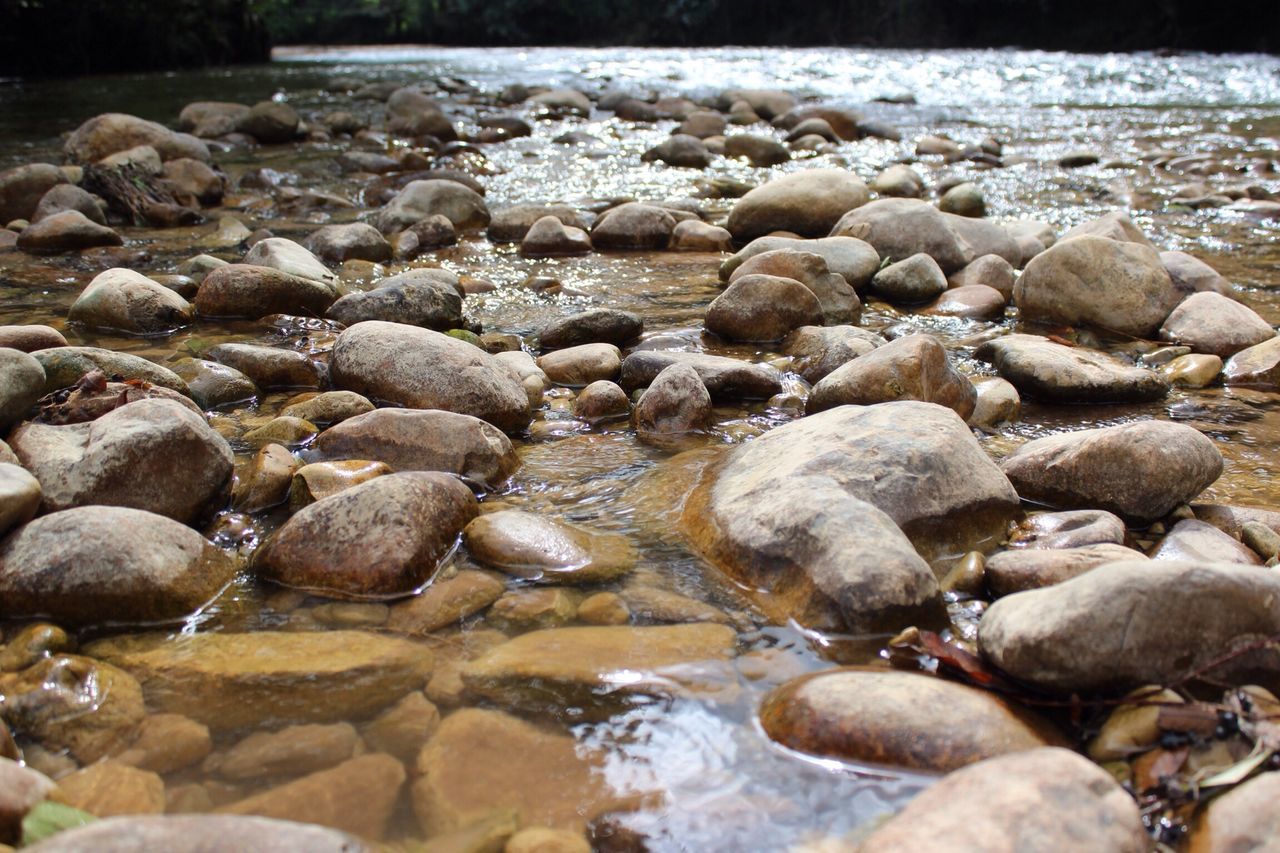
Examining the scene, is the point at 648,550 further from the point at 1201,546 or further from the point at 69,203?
the point at 69,203

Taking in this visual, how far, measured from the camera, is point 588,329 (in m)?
3.66

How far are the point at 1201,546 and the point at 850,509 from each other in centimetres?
82

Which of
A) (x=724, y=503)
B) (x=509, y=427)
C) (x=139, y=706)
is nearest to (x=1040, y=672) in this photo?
(x=724, y=503)

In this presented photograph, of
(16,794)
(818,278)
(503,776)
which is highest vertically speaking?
(818,278)

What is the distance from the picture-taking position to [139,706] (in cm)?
167

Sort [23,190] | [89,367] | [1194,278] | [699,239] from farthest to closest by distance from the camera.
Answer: [23,190] → [699,239] → [1194,278] → [89,367]

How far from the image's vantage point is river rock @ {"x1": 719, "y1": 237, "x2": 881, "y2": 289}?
14.4 ft

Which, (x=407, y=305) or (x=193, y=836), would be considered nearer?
(x=193, y=836)

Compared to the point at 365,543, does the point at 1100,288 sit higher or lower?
higher

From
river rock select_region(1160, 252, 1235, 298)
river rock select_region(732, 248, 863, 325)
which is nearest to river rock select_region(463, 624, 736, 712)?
river rock select_region(732, 248, 863, 325)

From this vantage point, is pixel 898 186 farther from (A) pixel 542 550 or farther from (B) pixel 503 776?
(B) pixel 503 776

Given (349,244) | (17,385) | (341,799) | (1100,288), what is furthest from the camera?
(349,244)

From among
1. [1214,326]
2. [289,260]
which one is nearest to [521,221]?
[289,260]

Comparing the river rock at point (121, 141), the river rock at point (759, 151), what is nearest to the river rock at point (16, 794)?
the river rock at point (121, 141)
